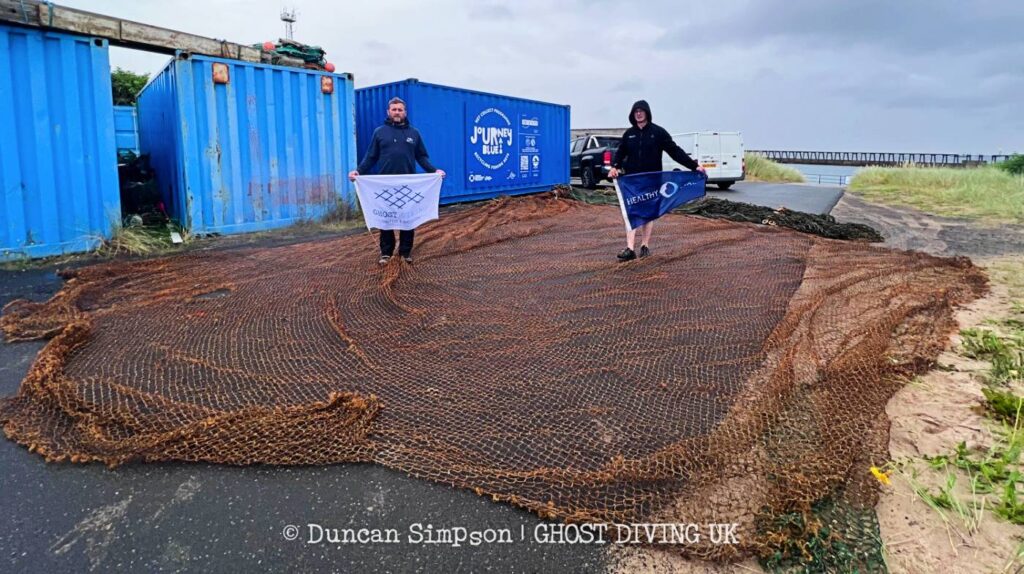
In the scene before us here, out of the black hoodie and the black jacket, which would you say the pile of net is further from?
the black jacket

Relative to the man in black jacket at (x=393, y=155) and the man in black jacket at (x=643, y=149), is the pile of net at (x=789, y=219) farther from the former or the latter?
the man in black jacket at (x=393, y=155)

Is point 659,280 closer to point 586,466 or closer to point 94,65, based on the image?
point 586,466

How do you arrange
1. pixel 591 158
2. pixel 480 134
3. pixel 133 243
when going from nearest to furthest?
pixel 133 243
pixel 480 134
pixel 591 158

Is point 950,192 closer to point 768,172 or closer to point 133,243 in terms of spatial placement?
point 768,172

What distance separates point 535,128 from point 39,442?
1335 centimetres

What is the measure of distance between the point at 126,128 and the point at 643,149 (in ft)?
32.6

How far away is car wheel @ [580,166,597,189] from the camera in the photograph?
18172mm

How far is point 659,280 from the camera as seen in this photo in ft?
19.0

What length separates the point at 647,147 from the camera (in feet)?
22.8

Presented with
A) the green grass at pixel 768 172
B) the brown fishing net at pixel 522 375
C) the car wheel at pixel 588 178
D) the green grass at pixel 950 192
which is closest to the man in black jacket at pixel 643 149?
the brown fishing net at pixel 522 375

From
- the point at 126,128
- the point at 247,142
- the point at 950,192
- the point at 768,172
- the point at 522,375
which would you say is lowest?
the point at 522,375

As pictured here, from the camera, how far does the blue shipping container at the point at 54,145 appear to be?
6910mm

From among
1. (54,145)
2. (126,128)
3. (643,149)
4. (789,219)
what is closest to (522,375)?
(643,149)

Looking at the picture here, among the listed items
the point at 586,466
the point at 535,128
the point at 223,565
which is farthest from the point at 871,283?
the point at 535,128
